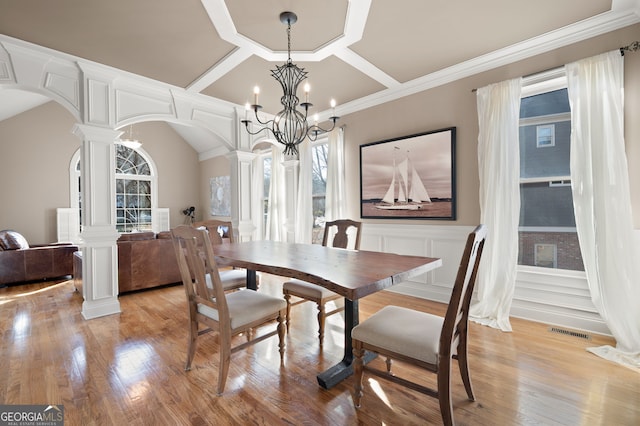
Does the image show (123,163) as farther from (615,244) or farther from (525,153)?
(615,244)

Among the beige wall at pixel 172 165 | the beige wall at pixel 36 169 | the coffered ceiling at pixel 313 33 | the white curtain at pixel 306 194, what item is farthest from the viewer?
the beige wall at pixel 172 165

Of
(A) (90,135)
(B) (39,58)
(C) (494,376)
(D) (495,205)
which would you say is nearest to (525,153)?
(D) (495,205)

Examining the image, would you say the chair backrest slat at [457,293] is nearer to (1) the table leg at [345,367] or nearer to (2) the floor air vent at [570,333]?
(1) the table leg at [345,367]

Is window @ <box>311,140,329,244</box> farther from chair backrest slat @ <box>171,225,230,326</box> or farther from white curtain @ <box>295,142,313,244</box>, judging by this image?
chair backrest slat @ <box>171,225,230,326</box>

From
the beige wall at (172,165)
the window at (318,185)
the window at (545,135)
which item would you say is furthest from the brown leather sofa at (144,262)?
the window at (545,135)

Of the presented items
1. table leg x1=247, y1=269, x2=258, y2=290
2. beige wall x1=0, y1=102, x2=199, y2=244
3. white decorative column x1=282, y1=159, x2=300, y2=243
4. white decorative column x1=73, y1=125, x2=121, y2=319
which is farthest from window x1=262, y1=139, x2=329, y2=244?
beige wall x1=0, y1=102, x2=199, y2=244

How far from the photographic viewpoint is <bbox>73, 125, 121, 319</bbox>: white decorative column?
10.0 ft

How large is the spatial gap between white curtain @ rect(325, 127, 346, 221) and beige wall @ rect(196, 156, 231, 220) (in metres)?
4.09

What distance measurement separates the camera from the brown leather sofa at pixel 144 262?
3.78 meters

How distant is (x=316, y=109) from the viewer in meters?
4.48

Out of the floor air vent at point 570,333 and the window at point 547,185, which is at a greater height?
the window at point 547,185

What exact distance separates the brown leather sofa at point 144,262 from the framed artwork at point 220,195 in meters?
3.28

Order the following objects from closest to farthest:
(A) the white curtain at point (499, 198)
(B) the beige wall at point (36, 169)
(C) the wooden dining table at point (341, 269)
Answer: (C) the wooden dining table at point (341, 269) → (A) the white curtain at point (499, 198) → (B) the beige wall at point (36, 169)
